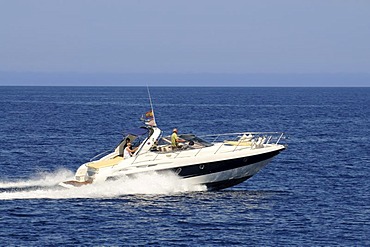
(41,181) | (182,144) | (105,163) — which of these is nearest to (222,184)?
(182,144)

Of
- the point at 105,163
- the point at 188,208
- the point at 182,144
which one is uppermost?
the point at 182,144

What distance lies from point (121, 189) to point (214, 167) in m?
4.28

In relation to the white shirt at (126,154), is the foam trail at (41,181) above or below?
below

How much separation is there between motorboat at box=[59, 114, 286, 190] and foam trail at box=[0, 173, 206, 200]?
0.86ft

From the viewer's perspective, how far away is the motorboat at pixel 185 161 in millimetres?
32469

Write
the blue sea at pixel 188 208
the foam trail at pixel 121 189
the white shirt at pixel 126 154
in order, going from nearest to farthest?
the blue sea at pixel 188 208 → the foam trail at pixel 121 189 → the white shirt at pixel 126 154

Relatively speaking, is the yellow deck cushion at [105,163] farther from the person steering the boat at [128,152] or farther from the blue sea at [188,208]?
the blue sea at [188,208]

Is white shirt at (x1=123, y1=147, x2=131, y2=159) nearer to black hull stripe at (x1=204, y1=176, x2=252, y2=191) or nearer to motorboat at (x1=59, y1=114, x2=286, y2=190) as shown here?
motorboat at (x1=59, y1=114, x2=286, y2=190)

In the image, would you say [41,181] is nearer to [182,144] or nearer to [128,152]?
[128,152]

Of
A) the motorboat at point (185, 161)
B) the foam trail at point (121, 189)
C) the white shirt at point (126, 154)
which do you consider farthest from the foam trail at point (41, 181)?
the white shirt at point (126, 154)

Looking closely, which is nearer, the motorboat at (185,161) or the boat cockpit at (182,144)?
the motorboat at (185,161)

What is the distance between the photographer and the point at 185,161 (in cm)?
3250

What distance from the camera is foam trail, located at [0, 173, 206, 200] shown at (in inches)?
1277

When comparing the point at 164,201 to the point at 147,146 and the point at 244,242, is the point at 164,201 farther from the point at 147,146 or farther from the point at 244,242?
the point at 244,242
